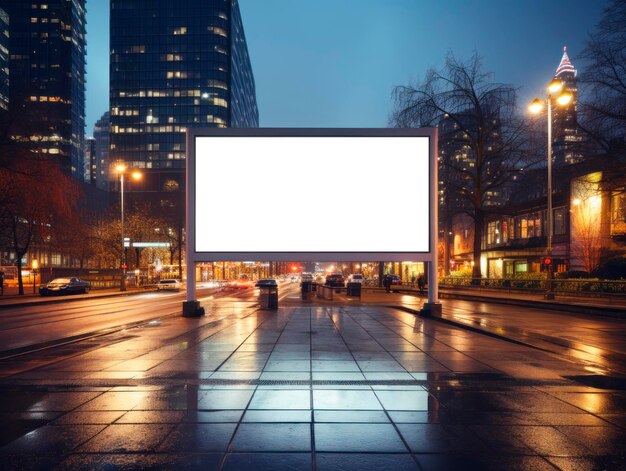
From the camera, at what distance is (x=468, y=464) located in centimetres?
468

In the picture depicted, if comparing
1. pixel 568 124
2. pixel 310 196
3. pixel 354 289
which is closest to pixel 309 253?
pixel 310 196

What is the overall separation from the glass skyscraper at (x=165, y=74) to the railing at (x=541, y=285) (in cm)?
10401

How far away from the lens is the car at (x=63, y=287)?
3688 cm

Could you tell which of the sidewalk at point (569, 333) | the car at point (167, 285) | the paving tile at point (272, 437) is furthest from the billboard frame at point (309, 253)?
the car at point (167, 285)

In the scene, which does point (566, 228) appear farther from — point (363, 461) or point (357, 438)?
point (363, 461)

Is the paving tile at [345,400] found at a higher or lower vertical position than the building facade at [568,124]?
lower

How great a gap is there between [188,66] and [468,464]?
143857 mm

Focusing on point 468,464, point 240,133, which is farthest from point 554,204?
point 468,464

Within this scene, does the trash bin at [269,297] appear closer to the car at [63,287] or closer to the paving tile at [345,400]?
the paving tile at [345,400]

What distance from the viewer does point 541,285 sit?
33.4 meters

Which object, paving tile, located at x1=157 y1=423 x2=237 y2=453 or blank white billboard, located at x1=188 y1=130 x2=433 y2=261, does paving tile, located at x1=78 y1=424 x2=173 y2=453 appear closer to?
→ paving tile, located at x1=157 y1=423 x2=237 y2=453

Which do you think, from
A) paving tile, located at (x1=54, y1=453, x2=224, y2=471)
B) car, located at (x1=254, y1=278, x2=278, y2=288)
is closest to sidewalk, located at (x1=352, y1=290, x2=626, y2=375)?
car, located at (x1=254, y1=278, x2=278, y2=288)

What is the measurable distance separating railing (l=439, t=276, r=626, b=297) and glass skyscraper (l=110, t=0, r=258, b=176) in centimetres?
10401

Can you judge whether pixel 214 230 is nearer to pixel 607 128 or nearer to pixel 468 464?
pixel 468 464
